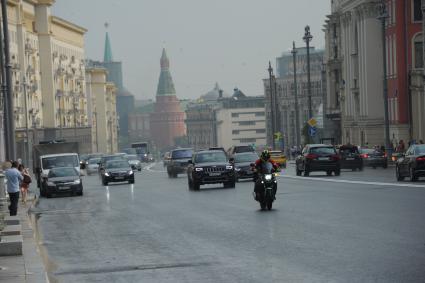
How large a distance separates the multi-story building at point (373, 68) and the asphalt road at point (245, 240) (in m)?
42.3

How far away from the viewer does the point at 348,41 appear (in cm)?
10750

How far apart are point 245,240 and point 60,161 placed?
1501 inches

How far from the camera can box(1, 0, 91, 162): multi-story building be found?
436 feet

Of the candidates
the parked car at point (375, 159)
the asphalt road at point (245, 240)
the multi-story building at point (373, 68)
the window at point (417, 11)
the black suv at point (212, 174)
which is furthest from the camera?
the multi-story building at point (373, 68)

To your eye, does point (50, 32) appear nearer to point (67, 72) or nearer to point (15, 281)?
point (67, 72)

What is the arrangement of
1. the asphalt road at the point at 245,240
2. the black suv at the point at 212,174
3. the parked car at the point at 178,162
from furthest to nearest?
the parked car at the point at 178,162, the black suv at the point at 212,174, the asphalt road at the point at 245,240

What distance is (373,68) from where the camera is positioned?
9931 centimetres

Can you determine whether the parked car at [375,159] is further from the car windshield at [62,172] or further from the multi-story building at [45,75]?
the multi-story building at [45,75]

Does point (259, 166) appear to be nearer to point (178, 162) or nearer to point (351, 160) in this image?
point (351, 160)

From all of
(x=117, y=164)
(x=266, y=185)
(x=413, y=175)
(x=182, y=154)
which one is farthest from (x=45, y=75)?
(x=266, y=185)

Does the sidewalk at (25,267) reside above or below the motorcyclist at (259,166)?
below

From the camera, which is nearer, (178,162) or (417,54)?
(178,162)

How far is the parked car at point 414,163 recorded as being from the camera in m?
40.2

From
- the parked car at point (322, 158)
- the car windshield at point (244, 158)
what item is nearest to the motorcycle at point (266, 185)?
the car windshield at point (244, 158)
